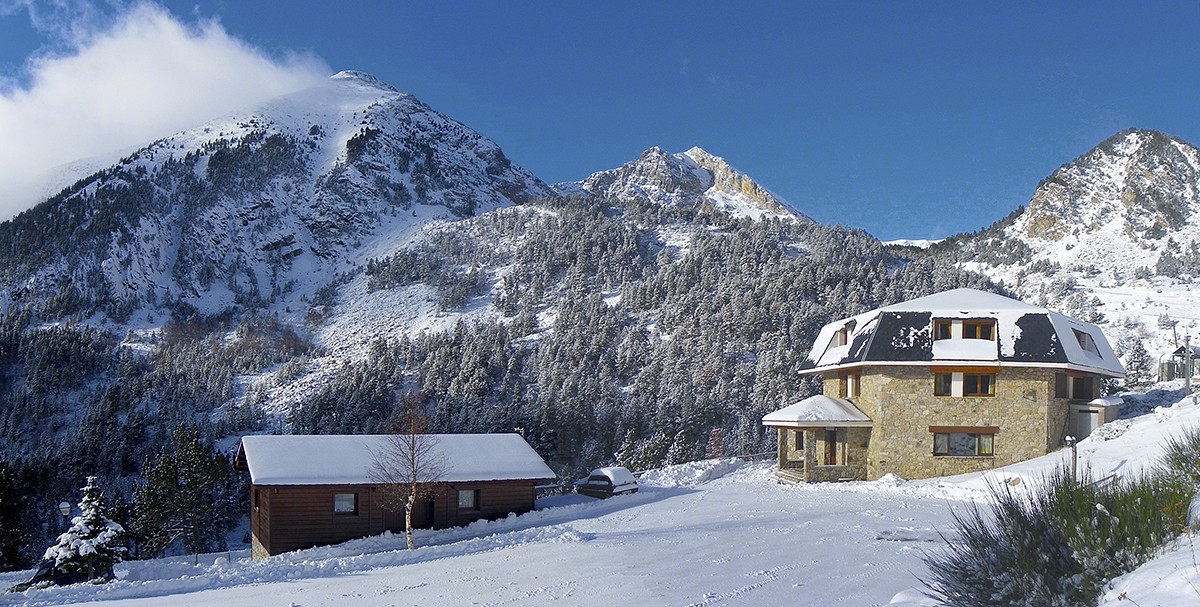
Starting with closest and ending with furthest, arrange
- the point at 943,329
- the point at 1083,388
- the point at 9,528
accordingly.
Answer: the point at 943,329
the point at 1083,388
the point at 9,528

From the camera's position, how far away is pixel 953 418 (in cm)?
3188

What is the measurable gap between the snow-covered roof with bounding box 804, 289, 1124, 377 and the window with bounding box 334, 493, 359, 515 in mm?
20193

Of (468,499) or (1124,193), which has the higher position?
(1124,193)

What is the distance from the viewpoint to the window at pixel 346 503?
2847 centimetres

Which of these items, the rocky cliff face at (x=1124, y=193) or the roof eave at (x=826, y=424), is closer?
the roof eave at (x=826, y=424)

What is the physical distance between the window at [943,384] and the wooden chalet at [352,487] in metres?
15.8

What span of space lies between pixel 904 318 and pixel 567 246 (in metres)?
91.0

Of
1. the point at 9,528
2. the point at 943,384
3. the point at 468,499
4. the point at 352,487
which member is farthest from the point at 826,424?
the point at 9,528

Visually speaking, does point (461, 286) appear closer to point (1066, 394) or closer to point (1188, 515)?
point (1066, 394)

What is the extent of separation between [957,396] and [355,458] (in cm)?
2349

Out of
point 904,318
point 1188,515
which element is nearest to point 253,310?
point 904,318

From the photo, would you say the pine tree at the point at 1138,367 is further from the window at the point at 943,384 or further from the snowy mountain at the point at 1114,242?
the window at the point at 943,384

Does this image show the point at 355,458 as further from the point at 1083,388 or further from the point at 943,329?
the point at 1083,388

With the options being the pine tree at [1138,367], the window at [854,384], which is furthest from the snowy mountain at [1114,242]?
the window at [854,384]
